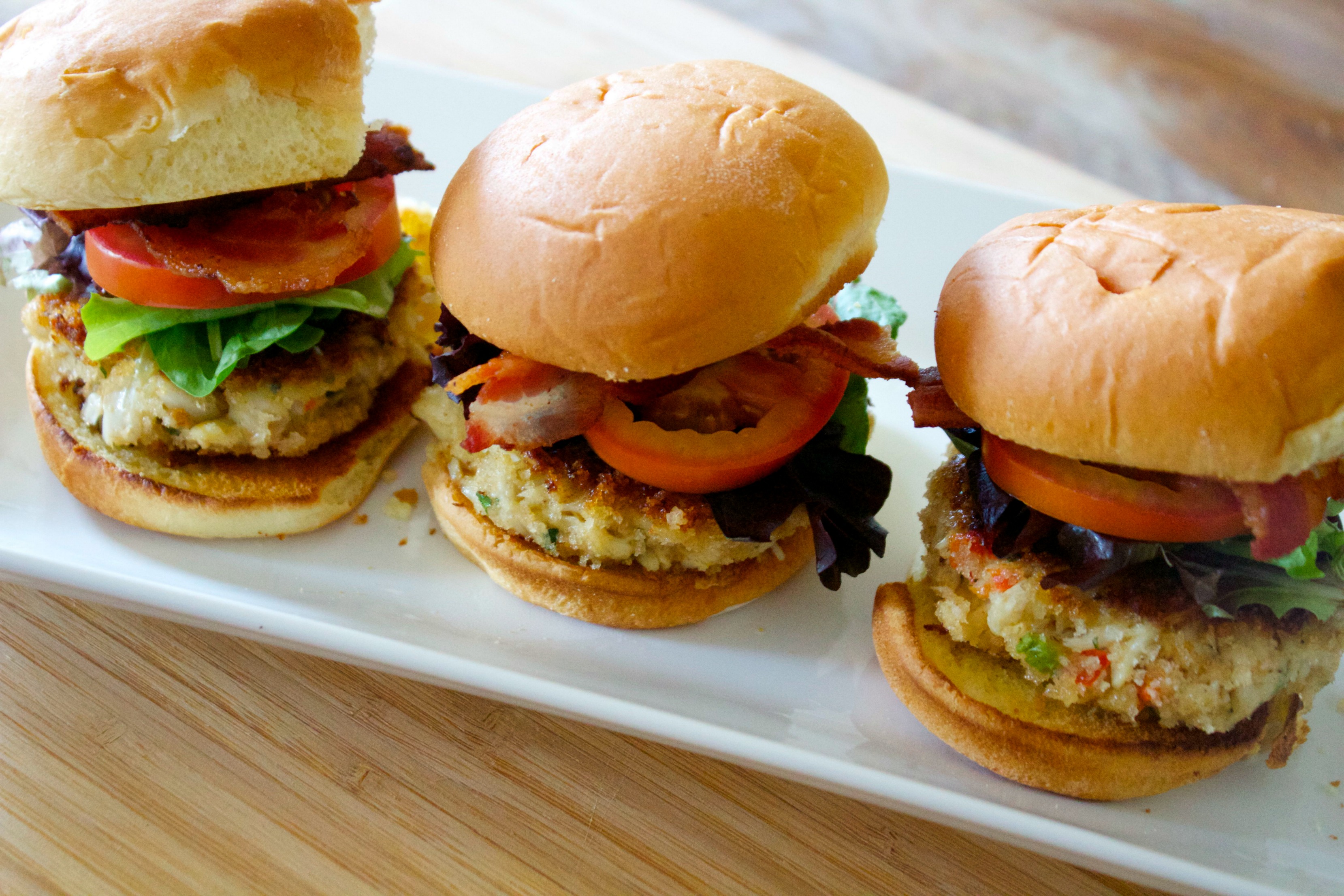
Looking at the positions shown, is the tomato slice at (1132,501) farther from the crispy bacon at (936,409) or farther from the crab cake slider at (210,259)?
the crab cake slider at (210,259)

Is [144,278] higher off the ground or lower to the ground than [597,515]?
higher

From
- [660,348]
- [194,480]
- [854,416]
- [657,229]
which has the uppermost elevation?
[657,229]

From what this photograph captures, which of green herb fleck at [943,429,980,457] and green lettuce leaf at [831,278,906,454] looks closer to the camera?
green herb fleck at [943,429,980,457]

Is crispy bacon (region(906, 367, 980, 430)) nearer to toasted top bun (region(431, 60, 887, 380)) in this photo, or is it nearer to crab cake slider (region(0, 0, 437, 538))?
toasted top bun (region(431, 60, 887, 380))

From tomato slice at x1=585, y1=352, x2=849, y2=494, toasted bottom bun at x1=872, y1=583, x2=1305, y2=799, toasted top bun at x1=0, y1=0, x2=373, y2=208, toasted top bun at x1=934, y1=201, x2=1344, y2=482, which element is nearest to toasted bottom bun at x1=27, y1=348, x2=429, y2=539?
toasted top bun at x1=0, y1=0, x2=373, y2=208

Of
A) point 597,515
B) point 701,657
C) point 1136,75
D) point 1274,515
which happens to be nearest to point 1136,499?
point 1274,515

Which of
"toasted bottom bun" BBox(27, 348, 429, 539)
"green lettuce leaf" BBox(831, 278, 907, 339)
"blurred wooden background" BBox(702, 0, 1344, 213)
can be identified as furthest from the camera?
"blurred wooden background" BBox(702, 0, 1344, 213)

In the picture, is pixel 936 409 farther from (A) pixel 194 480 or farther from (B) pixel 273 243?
(A) pixel 194 480

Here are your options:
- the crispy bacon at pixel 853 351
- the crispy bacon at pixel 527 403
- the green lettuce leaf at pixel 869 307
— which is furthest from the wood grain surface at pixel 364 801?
the green lettuce leaf at pixel 869 307
